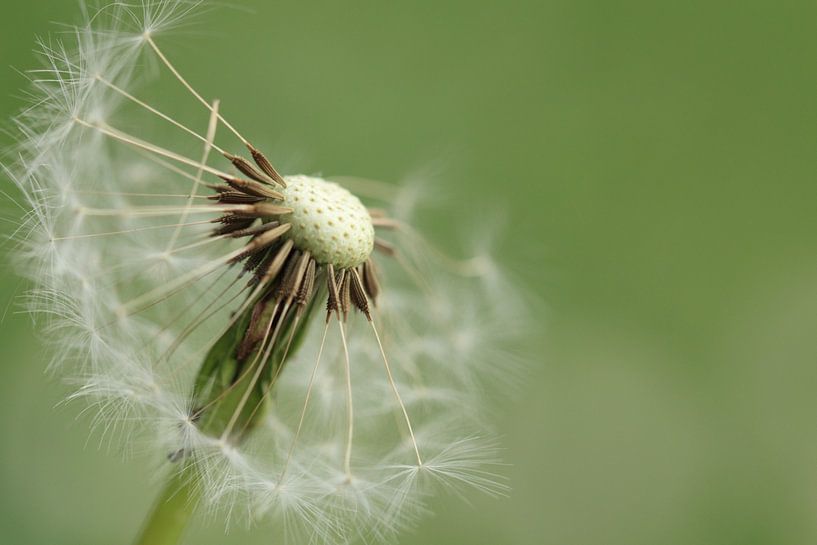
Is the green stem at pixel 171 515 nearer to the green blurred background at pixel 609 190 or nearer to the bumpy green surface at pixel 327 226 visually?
the bumpy green surface at pixel 327 226

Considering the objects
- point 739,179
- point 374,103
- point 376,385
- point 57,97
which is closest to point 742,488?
point 739,179

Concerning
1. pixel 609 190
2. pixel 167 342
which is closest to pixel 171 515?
pixel 167 342

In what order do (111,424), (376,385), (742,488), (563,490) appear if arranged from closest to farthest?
1. (111,424)
2. (376,385)
3. (563,490)
4. (742,488)

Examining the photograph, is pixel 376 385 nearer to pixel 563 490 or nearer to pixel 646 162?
pixel 563 490

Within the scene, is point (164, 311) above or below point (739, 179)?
below

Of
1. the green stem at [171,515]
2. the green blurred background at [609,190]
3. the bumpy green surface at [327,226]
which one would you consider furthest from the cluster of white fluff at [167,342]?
the green blurred background at [609,190]

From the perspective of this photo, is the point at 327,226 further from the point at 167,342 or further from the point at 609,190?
the point at 609,190
